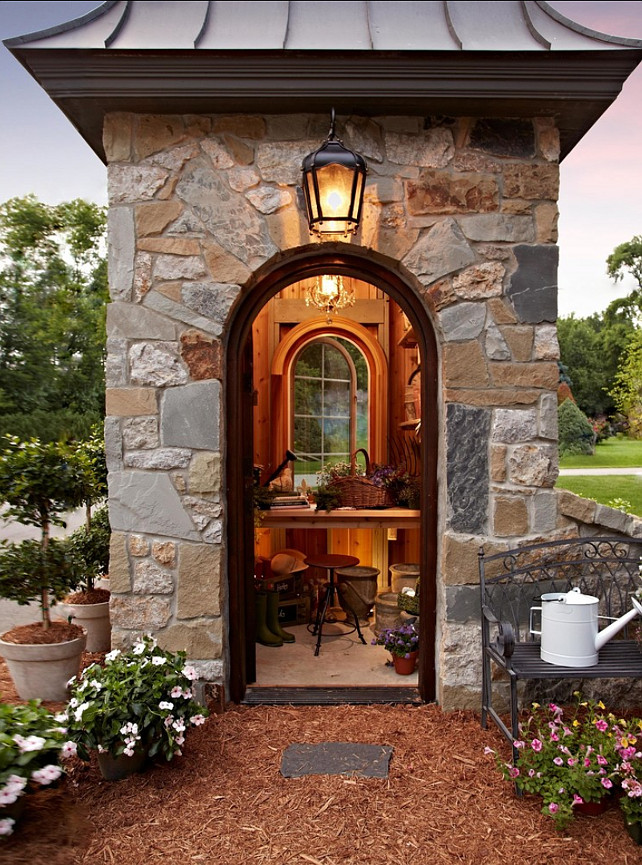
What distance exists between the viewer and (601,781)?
2314 millimetres

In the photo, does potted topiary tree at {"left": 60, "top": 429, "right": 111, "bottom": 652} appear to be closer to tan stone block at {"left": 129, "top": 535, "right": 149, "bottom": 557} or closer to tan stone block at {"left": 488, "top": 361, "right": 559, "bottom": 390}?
tan stone block at {"left": 129, "top": 535, "right": 149, "bottom": 557}

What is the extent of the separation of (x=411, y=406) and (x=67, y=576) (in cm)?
307

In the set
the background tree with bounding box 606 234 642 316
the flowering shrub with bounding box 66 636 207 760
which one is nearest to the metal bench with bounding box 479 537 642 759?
the flowering shrub with bounding box 66 636 207 760

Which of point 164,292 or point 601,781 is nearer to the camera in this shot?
point 601,781

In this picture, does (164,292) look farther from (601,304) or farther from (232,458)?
(601,304)

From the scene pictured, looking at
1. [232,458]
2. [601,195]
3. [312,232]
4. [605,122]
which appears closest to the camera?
[312,232]

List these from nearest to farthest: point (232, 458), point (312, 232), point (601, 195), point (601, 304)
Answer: point (312, 232)
point (232, 458)
point (601, 195)
point (601, 304)

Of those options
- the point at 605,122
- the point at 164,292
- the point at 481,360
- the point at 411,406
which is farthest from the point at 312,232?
the point at 605,122

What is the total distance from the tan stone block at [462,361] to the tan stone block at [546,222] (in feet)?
2.08

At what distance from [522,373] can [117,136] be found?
2.32 m

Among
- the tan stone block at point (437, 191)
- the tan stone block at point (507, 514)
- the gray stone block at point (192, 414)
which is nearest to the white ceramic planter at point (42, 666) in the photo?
the gray stone block at point (192, 414)

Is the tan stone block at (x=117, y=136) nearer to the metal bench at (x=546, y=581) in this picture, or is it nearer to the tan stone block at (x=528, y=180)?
the tan stone block at (x=528, y=180)

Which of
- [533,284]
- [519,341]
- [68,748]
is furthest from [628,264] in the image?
[68,748]

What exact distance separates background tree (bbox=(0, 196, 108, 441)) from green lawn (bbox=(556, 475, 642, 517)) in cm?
504
